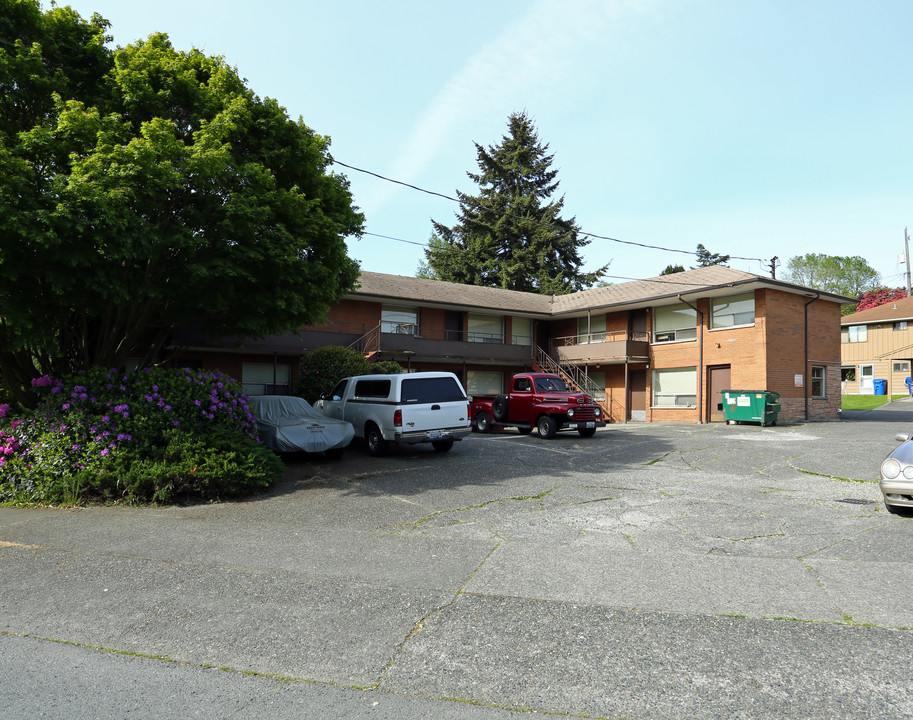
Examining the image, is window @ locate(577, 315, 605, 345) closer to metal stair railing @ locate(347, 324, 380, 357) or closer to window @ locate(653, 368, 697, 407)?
window @ locate(653, 368, 697, 407)

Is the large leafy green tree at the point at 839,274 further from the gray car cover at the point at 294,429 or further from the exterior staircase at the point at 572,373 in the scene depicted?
the gray car cover at the point at 294,429

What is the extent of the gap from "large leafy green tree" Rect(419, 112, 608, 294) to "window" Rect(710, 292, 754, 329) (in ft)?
66.3

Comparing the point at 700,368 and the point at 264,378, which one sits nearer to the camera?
the point at 264,378

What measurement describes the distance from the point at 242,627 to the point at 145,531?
12.0 feet

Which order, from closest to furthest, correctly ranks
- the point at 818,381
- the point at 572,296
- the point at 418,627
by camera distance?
1. the point at 418,627
2. the point at 818,381
3. the point at 572,296

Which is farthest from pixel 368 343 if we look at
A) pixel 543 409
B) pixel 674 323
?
→ pixel 674 323

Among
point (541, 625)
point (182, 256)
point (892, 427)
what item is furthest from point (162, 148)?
point (892, 427)

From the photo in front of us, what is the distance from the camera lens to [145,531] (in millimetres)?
7422

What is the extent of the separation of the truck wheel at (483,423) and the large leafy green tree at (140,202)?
29.5 ft

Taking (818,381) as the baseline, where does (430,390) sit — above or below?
below

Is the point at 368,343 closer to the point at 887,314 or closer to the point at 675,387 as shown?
the point at 675,387

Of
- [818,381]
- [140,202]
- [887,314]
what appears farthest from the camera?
[887,314]

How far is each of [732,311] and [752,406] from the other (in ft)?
17.2

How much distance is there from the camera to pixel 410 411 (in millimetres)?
13289
